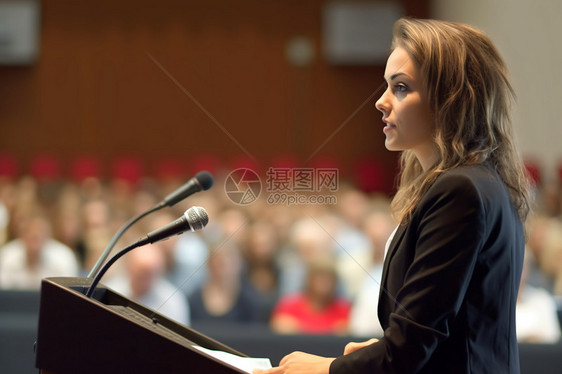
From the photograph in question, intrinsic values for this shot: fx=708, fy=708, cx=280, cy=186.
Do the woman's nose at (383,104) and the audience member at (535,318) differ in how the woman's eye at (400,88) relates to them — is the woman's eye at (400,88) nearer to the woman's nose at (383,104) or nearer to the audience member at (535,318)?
the woman's nose at (383,104)

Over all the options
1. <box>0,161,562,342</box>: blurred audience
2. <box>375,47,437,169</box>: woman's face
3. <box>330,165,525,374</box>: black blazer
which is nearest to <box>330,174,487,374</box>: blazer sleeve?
<box>330,165,525,374</box>: black blazer

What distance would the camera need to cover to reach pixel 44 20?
28.9 feet

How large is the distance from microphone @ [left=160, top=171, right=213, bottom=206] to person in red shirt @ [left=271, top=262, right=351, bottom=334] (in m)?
1.52

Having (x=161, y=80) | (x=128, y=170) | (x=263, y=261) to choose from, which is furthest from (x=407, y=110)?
(x=161, y=80)

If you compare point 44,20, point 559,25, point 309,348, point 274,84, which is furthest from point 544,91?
point 44,20

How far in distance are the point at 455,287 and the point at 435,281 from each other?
0.10 feet

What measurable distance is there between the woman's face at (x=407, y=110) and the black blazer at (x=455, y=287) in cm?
10

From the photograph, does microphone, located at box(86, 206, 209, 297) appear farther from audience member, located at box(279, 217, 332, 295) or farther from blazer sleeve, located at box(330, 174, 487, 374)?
audience member, located at box(279, 217, 332, 295)

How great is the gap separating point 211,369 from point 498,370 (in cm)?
44

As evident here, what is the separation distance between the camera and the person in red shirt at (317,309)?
2.91 m

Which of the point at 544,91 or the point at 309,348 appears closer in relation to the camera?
the point at 309,348

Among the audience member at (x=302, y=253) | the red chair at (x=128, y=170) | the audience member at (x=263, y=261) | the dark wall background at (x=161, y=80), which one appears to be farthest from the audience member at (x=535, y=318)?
the red chair at (x=128, y=170)

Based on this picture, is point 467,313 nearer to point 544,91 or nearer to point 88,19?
point 544,91

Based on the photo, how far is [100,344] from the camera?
3.51 feet
